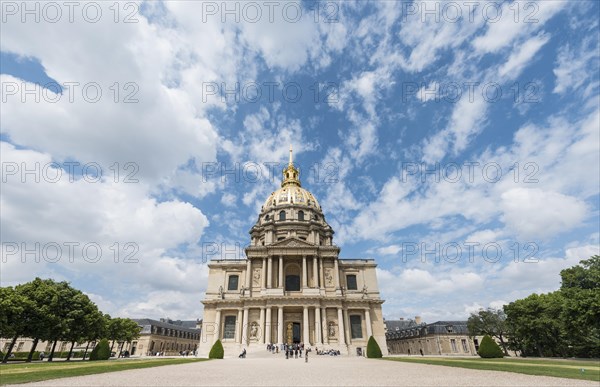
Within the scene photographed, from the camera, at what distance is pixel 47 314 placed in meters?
30.2

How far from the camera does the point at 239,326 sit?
48.0 meters

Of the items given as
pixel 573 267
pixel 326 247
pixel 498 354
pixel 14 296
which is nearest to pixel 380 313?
pixel 326 247

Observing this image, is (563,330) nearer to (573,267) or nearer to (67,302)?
(573,267)

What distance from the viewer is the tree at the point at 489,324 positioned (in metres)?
48.9

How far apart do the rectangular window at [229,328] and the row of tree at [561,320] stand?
38.1 m

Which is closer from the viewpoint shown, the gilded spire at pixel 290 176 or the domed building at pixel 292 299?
the domed building at pixel 292 299

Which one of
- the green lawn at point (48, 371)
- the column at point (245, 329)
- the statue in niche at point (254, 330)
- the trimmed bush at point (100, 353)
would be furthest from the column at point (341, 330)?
the green lawn at point (48, 371)

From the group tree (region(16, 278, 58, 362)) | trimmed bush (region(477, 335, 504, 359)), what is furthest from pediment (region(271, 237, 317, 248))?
tree (region(16, 278, 58, 362))

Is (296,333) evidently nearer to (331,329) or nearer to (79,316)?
(331,329)

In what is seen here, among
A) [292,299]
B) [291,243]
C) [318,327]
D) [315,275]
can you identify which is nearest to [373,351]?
[318,327]

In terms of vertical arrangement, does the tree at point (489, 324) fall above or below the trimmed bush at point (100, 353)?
above

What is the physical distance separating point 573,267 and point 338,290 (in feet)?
97.9

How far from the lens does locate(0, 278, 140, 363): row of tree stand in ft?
90.6

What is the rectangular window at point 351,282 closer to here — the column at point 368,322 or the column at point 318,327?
the column at point 368,322
